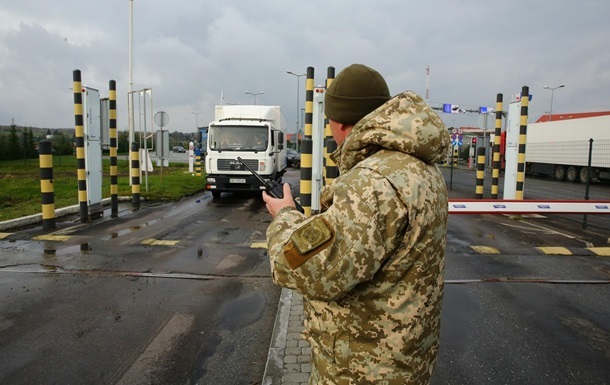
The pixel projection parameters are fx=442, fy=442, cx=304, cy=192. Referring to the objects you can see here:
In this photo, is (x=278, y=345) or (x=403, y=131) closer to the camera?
(x=403, y=131)

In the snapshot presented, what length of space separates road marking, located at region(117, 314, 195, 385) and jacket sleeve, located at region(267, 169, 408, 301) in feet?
7.93

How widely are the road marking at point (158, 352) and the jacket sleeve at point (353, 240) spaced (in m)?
2.42

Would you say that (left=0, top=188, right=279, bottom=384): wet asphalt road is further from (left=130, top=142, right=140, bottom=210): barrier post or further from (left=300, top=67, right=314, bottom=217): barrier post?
(left=130, top=142, right=140, bottom=210): barrier post

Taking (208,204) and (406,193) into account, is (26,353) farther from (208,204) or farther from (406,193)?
(208,204)

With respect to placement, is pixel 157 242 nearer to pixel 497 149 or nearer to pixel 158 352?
pixel 158 352

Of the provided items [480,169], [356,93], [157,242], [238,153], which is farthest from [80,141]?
[480,169]

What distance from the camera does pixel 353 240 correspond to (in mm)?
1372

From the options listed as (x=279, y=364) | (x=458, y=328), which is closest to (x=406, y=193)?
(x=279, y=364)

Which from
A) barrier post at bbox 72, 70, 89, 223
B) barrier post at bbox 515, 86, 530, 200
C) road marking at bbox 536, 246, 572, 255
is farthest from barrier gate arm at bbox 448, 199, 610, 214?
barrier post at bbox 72, 70, 89, 223

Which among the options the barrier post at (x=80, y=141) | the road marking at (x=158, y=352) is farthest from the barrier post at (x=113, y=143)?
the road marking at (x=158, y=352)

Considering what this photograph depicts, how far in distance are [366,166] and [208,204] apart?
11.7 meters

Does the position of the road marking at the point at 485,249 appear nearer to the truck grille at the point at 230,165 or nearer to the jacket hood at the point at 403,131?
the jacket hood at the point at 403,131

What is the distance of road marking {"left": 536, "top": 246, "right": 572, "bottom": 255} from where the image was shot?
279 inches

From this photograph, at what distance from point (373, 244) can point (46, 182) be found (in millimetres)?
8613
